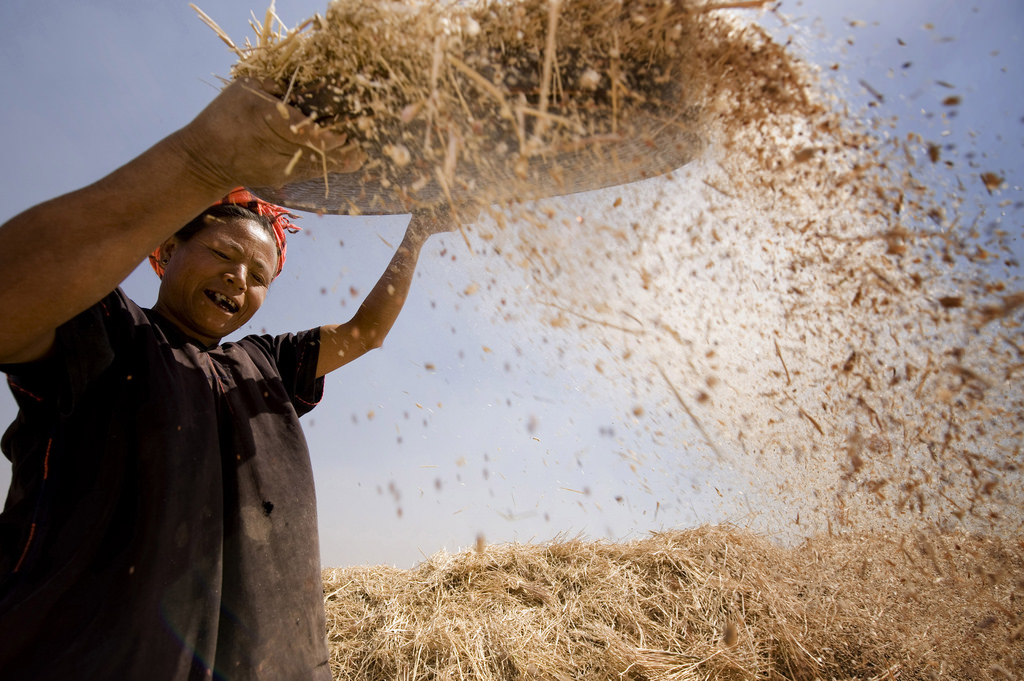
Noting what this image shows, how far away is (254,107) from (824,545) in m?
3.20

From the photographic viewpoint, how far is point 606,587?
3115 mm

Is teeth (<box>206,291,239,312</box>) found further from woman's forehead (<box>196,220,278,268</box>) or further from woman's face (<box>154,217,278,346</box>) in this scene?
woman's forehead (<box>196,220,278,268</box>)

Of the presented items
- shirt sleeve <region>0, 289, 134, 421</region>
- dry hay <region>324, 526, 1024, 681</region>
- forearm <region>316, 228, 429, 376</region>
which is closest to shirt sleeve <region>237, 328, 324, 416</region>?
forearm <region>316, 228, 429, 376</region>

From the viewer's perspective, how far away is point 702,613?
2830 millimetres

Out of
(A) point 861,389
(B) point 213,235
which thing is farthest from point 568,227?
(B) point 213,235

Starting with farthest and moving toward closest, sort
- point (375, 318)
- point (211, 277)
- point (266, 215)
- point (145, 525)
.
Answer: point (375, 318) < point (266, 215) < point (211, 277) < point (145, 525)

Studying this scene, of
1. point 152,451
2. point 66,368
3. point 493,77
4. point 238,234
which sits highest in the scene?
point 238,234

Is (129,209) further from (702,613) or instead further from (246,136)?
(702,613)

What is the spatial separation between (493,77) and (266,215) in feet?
3.78

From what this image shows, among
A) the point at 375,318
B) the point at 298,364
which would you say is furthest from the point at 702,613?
the point at 298,364

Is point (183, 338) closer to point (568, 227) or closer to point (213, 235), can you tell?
point (213, 235)

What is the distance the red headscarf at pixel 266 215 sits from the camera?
1.72 m

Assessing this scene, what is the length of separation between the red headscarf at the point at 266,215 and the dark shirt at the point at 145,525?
38 centimetres

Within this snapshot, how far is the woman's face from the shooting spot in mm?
1617
